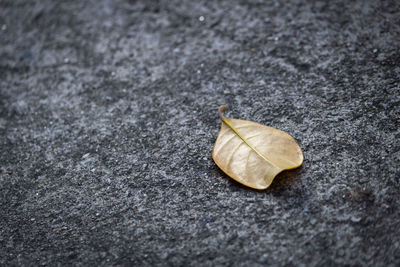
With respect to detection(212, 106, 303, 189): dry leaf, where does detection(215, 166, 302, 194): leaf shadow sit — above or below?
below

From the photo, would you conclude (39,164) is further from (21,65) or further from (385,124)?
(385,124)

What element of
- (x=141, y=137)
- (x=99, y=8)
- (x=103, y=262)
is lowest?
(x=103, y=262)

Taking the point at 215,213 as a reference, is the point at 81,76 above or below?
above

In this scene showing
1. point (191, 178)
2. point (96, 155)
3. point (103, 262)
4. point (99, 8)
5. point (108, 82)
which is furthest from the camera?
point (99, 8)

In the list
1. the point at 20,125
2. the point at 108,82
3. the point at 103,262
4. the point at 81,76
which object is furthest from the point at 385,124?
the point at 20,125

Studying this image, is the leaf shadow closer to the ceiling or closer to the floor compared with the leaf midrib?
closer to the floor

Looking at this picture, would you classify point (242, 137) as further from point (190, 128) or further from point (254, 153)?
point (190, 128)

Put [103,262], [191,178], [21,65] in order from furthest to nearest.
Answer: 1. [21,65]
2. [191,178]
3. [103,262]

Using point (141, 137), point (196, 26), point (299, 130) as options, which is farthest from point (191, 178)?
point (196, 26)

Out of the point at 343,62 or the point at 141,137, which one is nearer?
the point at 141,137
